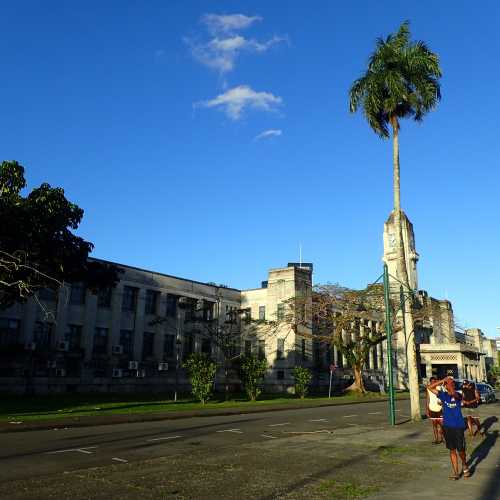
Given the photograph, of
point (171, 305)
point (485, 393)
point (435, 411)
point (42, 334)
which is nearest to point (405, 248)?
point (485, 393)

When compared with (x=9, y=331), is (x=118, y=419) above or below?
below

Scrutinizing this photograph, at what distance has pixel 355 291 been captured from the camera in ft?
153

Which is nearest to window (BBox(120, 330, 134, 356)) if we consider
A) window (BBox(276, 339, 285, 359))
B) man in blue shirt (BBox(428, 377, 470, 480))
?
window (BBox(276, 339, 285, 359))

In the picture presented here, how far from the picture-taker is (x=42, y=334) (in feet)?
132

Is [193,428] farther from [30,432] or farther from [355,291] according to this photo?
[355,291]

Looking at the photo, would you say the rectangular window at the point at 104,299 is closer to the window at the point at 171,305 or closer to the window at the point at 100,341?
the window at the point at 100,341

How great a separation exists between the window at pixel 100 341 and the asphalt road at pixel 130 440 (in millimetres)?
23512

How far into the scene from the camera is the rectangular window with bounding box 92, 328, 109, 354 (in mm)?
44156

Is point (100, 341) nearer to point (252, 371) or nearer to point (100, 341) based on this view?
point (100, 341)

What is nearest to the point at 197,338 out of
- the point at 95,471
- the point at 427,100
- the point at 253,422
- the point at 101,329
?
the point at 101,329

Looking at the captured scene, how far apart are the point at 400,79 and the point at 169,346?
3488cm

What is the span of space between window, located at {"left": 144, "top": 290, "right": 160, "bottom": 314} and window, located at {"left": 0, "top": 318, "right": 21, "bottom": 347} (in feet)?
42.1

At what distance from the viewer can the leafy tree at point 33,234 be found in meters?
22.1

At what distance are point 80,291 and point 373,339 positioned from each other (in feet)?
88.0
